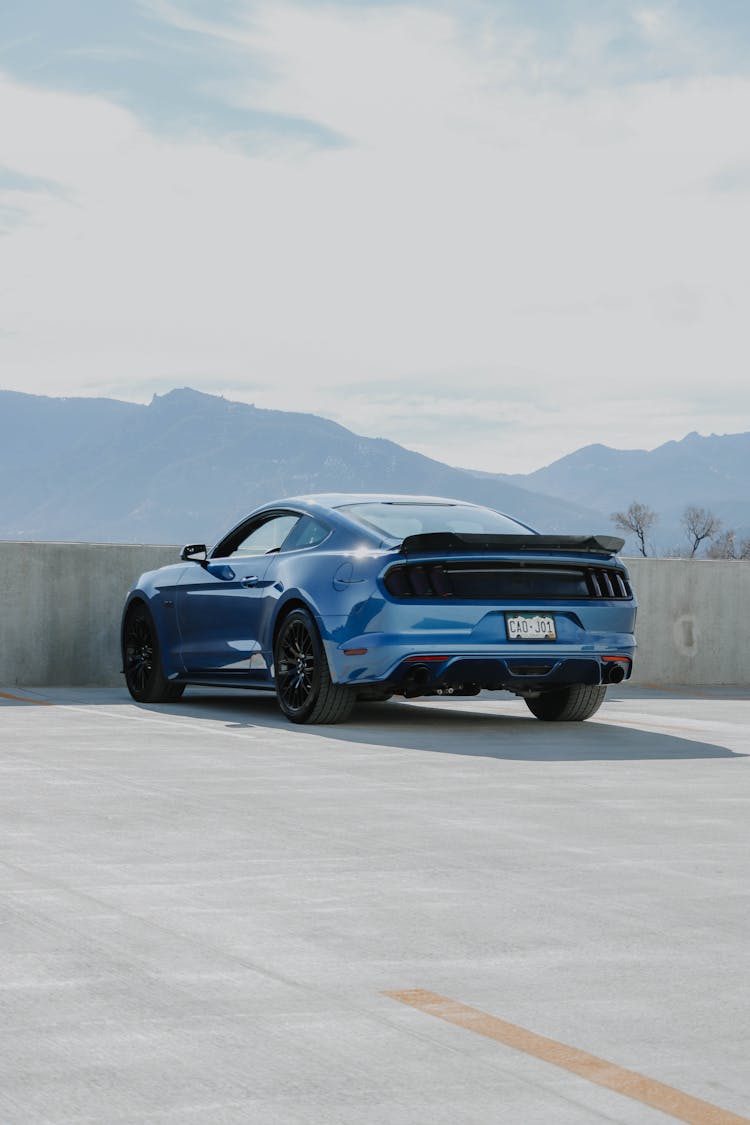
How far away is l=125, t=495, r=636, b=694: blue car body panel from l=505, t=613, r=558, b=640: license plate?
3 cm

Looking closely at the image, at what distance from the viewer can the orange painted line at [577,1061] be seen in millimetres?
3303

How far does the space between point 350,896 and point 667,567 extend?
12.2 m

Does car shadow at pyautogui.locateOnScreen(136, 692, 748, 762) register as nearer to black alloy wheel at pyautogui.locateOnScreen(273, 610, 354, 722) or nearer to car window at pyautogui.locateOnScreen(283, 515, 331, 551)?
black alloy wheel at pyautogui.locateOnScreen(273, 610, 354, 722)

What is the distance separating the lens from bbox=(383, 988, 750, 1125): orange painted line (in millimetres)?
3303

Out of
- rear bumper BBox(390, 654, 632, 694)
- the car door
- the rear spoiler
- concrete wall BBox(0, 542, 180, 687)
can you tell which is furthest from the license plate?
concrete wall BBox(0, 542, 180, 687)

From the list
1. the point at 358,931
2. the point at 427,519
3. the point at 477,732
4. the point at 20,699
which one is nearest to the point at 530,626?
the point at 477,732

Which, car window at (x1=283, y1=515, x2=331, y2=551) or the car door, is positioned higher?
car window at (x1=283, y1=515, x2=331, y2=551)

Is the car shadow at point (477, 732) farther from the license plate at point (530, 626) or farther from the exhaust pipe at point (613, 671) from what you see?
the license plate at point (530, 626)

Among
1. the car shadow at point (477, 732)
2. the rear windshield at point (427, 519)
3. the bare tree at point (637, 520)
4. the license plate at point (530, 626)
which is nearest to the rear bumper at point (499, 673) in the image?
the license plate at point (530, 626)

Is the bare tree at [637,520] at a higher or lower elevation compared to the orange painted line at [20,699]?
higher

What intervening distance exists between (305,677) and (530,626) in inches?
56.0

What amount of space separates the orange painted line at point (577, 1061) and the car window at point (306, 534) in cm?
694

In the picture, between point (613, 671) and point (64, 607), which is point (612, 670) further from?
point (64, 607)

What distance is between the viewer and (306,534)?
1123cm
